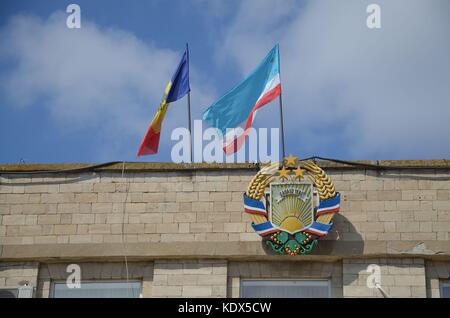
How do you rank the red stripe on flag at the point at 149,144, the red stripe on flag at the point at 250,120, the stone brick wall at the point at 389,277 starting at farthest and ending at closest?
the red stripe on flag at the point at 149,144
the red stripe on flag at the point at 250,120
the stone brick wall at the point at 389,277

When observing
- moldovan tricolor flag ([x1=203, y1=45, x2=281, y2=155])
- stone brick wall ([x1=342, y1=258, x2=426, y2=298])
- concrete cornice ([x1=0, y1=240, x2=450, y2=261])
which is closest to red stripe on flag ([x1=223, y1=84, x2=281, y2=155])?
moldovan tricolor flag ([x1=203, y1=45, x2=281, y2=155])

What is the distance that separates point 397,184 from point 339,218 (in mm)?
1336

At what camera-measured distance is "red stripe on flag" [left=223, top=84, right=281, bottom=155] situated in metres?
22.2

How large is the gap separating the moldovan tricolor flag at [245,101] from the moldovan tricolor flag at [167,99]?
89cm

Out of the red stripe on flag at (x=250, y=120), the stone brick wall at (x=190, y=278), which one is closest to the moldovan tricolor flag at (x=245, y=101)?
the red stripe on flag at (x=250, y=120)

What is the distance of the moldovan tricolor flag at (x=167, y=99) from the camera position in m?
22.5

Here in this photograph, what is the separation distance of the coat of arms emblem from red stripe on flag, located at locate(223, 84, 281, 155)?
4.16 feet

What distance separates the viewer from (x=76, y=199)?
21.8 metres

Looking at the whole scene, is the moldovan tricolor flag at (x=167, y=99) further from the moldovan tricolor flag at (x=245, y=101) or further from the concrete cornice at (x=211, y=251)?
the concrete cornice at (x=211, y=251)

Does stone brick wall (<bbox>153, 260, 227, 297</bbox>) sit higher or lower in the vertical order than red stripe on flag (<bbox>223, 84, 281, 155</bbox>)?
lower

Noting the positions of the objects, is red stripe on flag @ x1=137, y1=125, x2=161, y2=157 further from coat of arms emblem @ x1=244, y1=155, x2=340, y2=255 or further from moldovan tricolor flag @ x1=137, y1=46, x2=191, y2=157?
coat of arms emblem @ x1=244, y1=155, x2=340, y2=255

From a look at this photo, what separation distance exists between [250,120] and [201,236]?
2.69m
